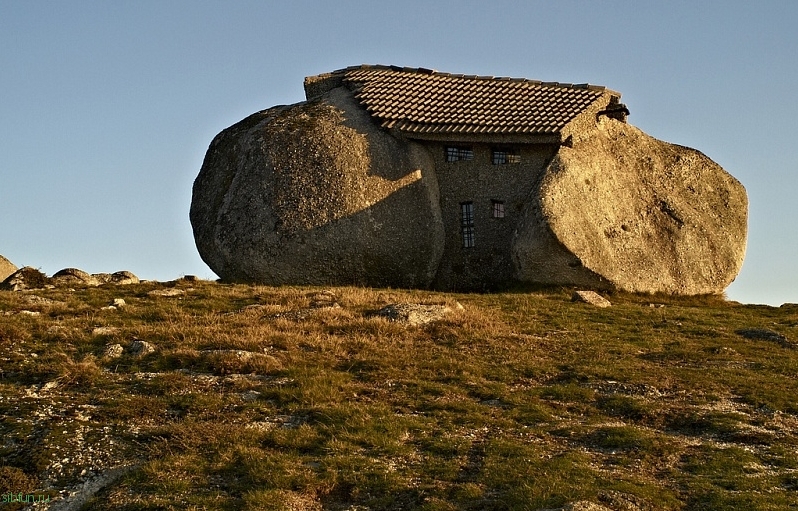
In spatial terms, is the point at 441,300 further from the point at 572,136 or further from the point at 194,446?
the point at 194,446

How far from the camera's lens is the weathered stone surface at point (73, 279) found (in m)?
36.0

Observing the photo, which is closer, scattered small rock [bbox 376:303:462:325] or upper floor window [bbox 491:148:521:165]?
scattered small rock [bbox 376:303:462:325]

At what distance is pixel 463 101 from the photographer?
4116cm

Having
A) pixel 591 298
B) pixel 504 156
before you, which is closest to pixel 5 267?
pixel 504 156

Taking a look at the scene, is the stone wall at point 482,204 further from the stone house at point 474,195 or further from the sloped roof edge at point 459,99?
the sloped roof edge at point 459,99

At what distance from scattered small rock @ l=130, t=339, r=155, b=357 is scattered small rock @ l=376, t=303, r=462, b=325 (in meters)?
7.02

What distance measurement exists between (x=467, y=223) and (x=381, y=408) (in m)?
20.6

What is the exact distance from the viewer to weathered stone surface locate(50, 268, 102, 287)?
35969 mm

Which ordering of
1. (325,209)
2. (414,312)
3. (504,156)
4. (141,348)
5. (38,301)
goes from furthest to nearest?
(504,156) < (325,209) < (38,301) < (414,312) < (141,348)

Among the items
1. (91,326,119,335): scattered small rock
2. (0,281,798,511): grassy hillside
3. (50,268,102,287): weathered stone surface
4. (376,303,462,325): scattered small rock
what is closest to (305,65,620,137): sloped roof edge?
(0,281,798,511): grassy hillside

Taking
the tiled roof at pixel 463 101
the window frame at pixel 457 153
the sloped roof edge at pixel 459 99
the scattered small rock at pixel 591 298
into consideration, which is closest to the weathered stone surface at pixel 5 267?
the sloped roof edge at pixel 459 99

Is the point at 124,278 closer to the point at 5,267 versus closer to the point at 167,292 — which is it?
the point at 167,292

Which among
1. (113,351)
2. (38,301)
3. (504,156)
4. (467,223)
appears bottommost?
(113,351)

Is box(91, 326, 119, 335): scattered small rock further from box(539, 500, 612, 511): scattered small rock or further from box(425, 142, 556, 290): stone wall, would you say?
box(425, 142, 556, 290): stone wall
